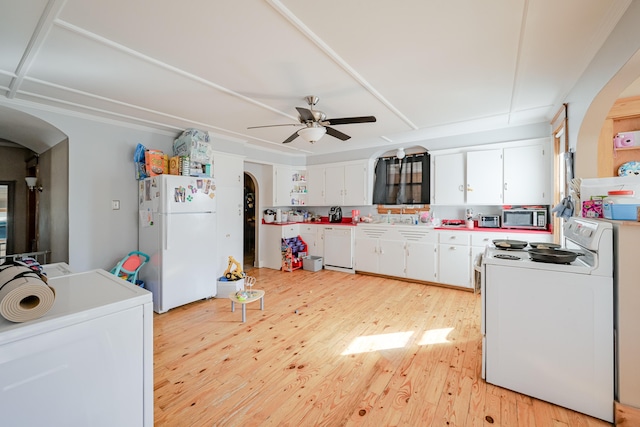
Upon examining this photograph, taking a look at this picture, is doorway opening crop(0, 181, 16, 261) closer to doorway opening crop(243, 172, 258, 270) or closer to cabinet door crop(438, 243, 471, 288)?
doorway opening crop(243, 172, 258, 270)

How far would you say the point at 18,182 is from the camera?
17.5ft

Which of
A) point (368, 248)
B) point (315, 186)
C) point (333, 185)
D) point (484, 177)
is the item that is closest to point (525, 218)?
point (484, 177)

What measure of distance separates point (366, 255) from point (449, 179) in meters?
1.84

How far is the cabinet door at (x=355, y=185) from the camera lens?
201 inches

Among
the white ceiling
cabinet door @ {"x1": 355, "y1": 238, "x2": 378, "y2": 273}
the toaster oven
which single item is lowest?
cabinet door @ {"x1": 355, "y1": 238, "x2": 378, "y2": 273}

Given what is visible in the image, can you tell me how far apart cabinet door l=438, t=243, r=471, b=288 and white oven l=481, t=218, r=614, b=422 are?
1961mm

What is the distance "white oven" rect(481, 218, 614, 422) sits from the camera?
1.62m

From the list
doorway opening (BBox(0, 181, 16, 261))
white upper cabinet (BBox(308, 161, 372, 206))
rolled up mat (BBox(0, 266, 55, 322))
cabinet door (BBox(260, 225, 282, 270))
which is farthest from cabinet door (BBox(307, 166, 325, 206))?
doorway opening (BBox(0, 181, 16, 261))

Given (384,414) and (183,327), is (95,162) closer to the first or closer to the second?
(183,327)

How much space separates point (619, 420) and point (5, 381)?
2.80 m

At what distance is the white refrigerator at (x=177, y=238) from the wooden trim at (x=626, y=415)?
3.79 metres

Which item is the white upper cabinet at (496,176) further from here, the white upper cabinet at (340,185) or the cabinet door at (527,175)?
the white upper cabinet at (340,185)

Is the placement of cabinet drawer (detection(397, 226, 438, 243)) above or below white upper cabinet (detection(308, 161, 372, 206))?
below

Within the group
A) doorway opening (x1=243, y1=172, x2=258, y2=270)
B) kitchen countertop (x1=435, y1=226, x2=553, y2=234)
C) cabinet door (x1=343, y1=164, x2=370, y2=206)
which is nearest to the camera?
kitchen countertop (x1=435, y1=226, x2=553, y2=234)
